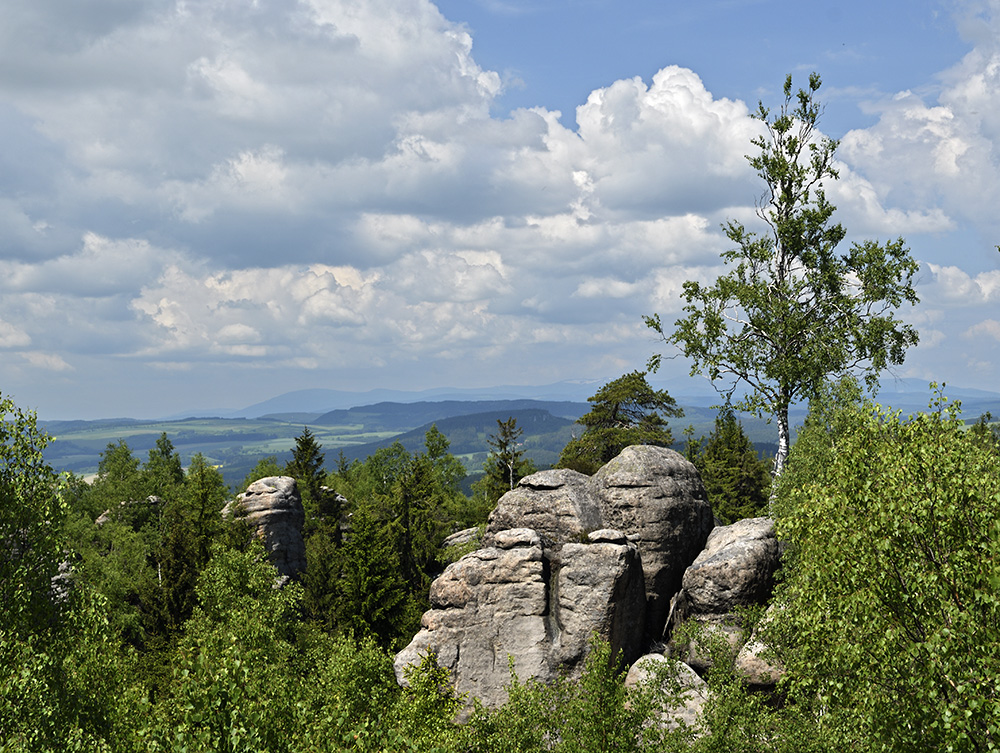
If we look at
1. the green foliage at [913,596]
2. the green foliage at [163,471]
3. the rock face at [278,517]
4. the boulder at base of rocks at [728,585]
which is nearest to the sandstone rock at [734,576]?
the boulder at base of rocks at [728,585]

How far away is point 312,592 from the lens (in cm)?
7281

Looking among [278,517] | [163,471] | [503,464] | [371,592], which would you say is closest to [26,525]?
[371,592]

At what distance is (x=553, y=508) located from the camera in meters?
52.2

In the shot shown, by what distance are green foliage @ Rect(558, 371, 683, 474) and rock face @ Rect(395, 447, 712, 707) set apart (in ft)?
95.4

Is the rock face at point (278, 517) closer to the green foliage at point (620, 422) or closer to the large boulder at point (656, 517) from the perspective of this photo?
the green foliage at point (620, 422)

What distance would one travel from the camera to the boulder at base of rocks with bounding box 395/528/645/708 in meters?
46.2

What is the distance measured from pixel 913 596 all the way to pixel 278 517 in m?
75.5

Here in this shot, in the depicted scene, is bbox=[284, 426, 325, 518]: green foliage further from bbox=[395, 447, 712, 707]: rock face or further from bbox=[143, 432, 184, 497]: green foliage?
bbox=[395, 447, 712, 707]: rock face

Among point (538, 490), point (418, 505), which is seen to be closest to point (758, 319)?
point (538, 490)

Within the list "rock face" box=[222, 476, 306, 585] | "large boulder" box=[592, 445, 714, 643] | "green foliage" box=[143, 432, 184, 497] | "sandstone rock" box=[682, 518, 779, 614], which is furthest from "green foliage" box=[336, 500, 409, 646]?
"green foliage" box=[143, 432, 184, 497]

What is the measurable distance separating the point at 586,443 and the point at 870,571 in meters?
65.2

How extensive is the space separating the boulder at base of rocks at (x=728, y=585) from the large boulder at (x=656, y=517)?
2312 mm

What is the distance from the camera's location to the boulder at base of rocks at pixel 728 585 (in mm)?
46812

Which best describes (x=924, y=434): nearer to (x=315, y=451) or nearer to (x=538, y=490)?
(x=538, y=490)
